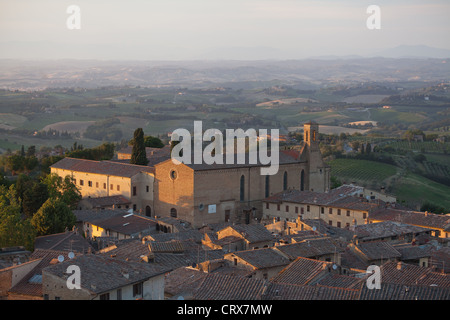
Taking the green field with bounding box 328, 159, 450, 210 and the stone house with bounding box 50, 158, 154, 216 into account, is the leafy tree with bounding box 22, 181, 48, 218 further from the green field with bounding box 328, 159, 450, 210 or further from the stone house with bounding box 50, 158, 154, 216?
the green field with bounding box 328, 159, 450, 210

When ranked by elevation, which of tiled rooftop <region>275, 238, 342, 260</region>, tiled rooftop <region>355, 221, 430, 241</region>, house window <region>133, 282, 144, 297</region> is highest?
house window <region>133, 282, 144, 297</region>

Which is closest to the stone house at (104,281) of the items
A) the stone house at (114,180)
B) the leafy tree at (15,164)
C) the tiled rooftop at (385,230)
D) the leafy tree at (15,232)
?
the leafy tree at (15,232)

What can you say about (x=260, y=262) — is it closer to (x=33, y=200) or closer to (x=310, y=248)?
(x=310, y=248)

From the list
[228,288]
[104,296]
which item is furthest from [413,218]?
[104,296]

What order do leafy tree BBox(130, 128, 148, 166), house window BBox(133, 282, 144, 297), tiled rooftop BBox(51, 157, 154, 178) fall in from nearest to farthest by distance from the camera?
house window BBox(133, 282, 144, 297)
tiled rooftop BBox(51, 157, 154, 178)
leafy tree BBox(130, 128, 148, 166)

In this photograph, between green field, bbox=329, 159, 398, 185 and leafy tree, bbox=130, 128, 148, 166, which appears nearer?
leafy tree, bbox=130, 128, 148, 166

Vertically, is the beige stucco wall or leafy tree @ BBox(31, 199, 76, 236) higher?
leafy tree @ BBox(31, 199, 76, 236)

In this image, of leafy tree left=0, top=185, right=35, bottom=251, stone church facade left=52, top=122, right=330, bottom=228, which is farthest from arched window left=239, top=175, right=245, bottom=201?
leafy tree left=0, top=185, right=35, bottom=251

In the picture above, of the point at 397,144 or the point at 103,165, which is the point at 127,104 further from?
the point at 103,165
